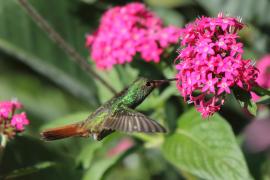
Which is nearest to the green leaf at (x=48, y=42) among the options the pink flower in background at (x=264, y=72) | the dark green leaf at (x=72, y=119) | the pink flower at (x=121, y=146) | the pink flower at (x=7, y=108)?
the pink flower at (x=121, y=146)

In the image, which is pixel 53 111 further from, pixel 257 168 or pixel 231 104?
pixel 257 168

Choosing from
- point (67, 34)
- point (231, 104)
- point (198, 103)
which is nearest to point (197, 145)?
point (198, 103)

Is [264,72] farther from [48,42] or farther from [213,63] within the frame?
[48,42]

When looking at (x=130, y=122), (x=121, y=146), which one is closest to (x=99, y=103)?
(x=121, y=146)

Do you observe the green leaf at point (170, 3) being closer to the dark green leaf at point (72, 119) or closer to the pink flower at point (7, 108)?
the dark green leaf at point (72, 119)

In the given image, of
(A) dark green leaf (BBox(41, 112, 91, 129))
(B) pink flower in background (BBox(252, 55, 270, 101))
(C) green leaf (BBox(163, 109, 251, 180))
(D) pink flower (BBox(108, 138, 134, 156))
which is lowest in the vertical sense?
(D) pink flower (BBox(108, 138, 134, 156))

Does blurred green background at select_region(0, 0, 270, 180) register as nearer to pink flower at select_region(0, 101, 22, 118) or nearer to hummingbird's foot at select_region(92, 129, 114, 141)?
pink flower at select_region(0, 101, 22, 118)

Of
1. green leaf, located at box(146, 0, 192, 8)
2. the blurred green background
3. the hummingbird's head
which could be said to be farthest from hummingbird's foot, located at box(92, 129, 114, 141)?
green leaf, located at box(146, 0, 192, 8)
